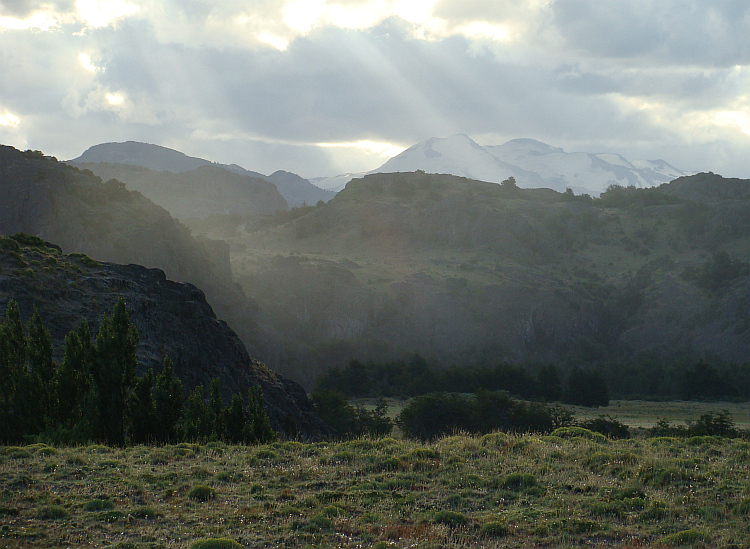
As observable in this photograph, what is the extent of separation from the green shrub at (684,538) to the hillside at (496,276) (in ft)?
221

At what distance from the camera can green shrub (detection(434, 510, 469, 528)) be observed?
10633 mm

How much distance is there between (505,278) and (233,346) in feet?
270

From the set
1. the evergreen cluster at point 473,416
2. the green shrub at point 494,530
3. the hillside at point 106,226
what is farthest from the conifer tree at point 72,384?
the hillside at point 106,226

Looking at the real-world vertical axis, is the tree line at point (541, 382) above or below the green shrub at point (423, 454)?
below

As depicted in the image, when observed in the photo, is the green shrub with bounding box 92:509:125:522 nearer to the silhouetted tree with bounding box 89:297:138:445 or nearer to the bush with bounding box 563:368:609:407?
the silhouetted tree with bounding box 89:297:138:445

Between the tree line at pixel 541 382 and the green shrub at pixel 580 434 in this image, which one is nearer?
the green shrub at pixel 580 434

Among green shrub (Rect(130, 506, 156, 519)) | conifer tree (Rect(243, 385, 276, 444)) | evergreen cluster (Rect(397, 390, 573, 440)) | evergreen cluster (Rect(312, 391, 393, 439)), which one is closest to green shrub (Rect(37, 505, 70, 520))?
green shrub (Rect(130, 506, 156, 519))

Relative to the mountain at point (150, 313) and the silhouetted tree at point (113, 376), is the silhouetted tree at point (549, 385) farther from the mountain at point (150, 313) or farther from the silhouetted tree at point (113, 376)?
the silhouetted tree at point (113, 376)

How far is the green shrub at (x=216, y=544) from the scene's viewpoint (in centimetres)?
933

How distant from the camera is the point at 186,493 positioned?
12164 mm

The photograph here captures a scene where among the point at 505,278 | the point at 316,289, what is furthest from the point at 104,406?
the point at 505,278

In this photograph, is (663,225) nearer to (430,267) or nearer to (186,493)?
(430,267)

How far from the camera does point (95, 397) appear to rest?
18.3 meters

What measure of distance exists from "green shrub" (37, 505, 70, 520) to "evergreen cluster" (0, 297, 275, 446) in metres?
7.54
